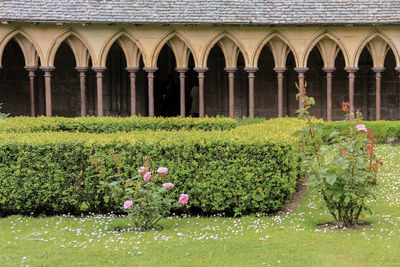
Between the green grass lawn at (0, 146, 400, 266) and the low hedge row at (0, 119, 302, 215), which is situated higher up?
the low hedge row at (0, 119, 302, 215)

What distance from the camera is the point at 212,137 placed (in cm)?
711

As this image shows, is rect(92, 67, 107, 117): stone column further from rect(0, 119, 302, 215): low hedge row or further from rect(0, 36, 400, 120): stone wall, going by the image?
rect(0, 119, 302, 215): low hedge row

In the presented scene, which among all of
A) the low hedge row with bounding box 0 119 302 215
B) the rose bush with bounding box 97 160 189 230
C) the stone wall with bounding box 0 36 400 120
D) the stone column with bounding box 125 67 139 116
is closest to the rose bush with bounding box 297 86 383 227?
the low hedge row with bounding box 0 119 302 215

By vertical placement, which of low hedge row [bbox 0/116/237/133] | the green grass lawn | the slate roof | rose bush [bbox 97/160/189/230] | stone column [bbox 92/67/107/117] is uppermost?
the slate roof

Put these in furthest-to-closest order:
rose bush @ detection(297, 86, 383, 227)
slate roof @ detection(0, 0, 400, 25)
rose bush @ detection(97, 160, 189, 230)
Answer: slate roof @ detection(0, 0, 400, 25)
rose bush @ detection(97, 160, 189, 230)
rose bush @ detection(297, 86, 383, 227)

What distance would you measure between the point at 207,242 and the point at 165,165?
1539mm

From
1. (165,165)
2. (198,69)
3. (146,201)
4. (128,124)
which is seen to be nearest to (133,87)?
(198,69)

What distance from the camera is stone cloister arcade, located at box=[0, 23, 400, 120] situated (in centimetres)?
1664

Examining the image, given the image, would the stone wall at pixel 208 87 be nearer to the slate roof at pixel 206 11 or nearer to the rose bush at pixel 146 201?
the slate roof at pixel 206 11

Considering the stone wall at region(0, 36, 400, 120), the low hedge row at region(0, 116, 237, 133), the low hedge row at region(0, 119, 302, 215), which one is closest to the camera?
the low hedge row at region(0, 119, 302, 215)

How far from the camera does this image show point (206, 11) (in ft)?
53.5

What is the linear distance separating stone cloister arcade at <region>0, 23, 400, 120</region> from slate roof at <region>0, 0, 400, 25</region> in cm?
54

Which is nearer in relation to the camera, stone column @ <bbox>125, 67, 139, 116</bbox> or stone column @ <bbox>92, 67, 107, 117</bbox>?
stone column @ <bbox>92, 67, 107, 117</bbox>

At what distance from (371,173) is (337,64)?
577 inches
